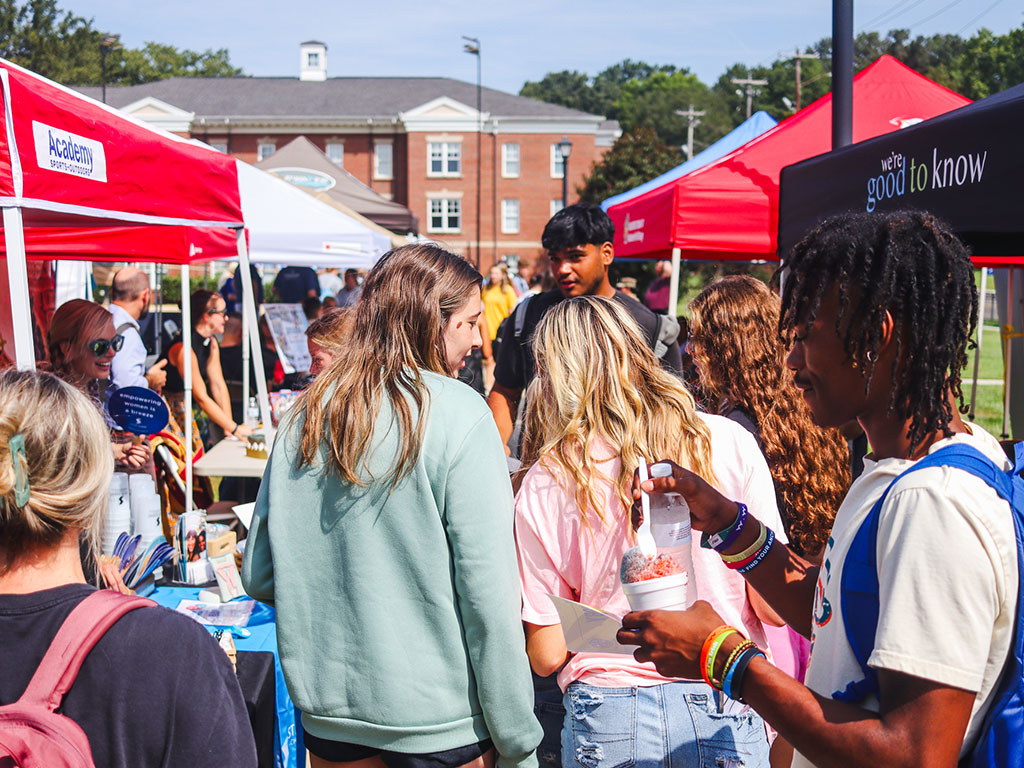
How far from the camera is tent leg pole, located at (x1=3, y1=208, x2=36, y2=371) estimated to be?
8.99ft

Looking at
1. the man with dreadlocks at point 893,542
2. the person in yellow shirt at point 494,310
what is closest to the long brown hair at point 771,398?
the man with dreadlocks at point 893,542

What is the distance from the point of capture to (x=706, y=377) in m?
3.12

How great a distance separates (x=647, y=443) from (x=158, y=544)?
6.79 ft

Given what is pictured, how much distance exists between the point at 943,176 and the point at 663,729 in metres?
1.98

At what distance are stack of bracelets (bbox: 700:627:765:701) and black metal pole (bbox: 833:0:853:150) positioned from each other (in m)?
3.59

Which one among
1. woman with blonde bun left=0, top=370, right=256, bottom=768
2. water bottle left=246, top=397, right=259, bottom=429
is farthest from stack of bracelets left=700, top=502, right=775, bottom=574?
water bottle left=246, top=397, right=259, bottom=429

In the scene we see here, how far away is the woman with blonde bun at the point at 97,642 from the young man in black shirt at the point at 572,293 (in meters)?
2.98

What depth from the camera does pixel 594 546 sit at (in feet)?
6.86

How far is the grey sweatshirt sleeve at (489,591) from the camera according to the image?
1898 millimetres

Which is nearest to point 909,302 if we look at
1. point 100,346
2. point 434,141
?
point 100,346

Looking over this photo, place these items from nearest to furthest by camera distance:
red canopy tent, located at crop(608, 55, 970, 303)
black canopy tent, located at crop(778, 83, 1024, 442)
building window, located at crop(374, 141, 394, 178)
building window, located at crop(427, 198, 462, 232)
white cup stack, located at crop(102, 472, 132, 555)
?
black canopy tent, located at crop(778, 83, 1024, 442)
white cup stack, located at crop(102, 472, 132, 555)
red canopy tent, located at crop(608, 55, 970, 303)
building window, located at crop(374, 141, 394, 178)
building window, located at crop(427, 198, 462, 232)

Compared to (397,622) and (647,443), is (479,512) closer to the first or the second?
(397,622)

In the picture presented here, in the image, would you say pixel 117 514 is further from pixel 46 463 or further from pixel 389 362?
pixel 46 463

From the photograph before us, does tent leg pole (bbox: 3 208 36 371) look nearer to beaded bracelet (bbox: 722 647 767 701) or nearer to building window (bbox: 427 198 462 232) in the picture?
beaded bracelet (bbox: 722 647 767 701)
